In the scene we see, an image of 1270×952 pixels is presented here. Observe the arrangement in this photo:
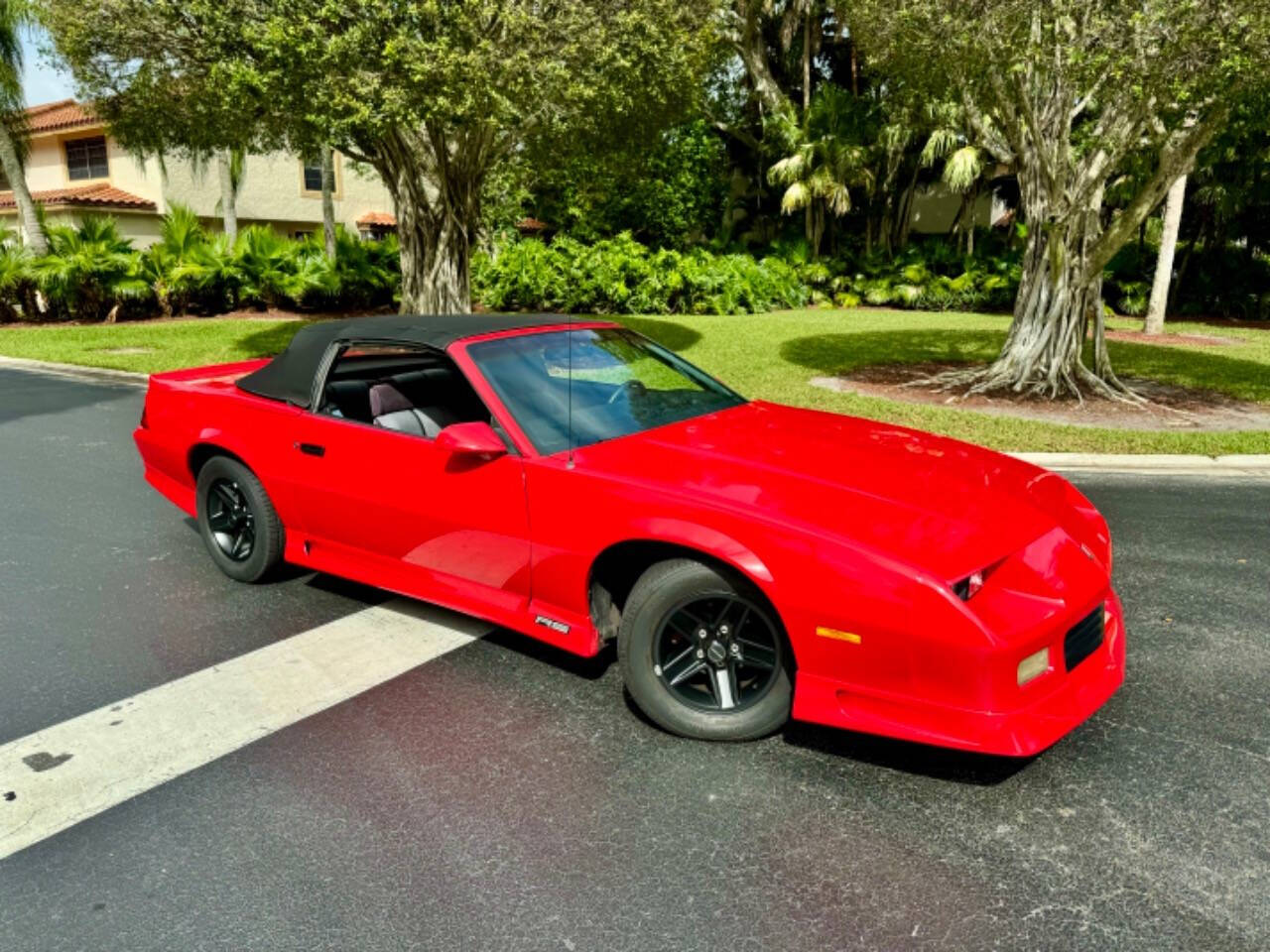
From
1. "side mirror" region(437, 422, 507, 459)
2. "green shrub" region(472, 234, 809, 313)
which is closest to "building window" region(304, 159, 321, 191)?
"green shrub" region(472, 234, 809, 313)

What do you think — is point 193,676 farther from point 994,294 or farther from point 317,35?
point 994,294

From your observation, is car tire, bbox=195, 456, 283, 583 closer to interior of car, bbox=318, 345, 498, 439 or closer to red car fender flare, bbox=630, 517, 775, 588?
interior of car, bbox=318, 345, 498, 439

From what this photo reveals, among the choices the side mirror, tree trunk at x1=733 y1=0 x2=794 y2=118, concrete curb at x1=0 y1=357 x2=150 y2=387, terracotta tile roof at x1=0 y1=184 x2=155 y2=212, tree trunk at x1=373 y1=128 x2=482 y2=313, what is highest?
tree trunk at x1=733 y1=0 x2=794 y2=118

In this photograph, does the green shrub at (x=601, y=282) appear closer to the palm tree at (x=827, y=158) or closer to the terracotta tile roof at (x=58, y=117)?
the palm tree at (x=827, y=158)

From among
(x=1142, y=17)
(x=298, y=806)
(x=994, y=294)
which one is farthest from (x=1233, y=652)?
(x=994, y=294)

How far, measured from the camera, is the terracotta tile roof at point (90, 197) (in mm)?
30672

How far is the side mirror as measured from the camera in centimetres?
372

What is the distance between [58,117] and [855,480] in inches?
1560

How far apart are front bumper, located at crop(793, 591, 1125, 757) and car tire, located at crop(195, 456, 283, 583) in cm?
295

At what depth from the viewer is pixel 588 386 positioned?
4301mm

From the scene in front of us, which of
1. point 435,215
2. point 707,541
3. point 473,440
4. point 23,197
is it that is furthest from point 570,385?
point 23,197

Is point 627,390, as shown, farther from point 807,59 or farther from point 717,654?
point 807,59

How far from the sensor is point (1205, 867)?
2.71 metres

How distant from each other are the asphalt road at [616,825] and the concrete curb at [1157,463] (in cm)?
363
